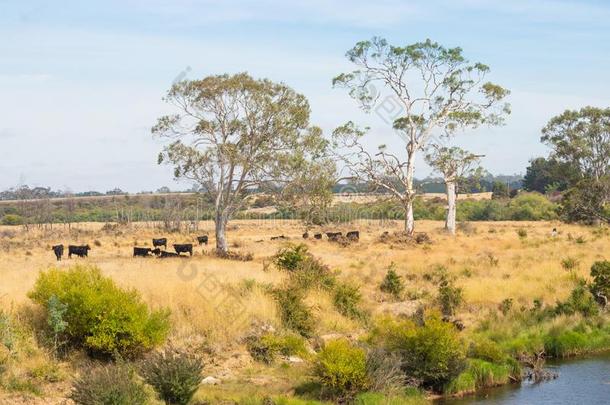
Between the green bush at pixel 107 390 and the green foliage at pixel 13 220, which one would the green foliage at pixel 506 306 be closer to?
the green bush at pixel 107 390

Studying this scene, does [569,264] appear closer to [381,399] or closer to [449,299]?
[449,299]

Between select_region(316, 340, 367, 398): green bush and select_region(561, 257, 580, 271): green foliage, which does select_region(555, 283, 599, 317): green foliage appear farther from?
select_region(316, 340, 367, 398): green bush

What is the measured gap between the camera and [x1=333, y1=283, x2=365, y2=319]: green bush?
78.8 ft

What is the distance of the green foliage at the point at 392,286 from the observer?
27984mm

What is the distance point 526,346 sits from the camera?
2194 cm

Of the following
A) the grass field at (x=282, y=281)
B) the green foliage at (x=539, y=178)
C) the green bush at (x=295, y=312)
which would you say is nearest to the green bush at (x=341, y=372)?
the grass field at (x=282, y=281)

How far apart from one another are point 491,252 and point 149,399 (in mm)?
25733

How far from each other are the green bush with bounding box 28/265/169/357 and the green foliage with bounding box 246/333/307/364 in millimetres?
2458

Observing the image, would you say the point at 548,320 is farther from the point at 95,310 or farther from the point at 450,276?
the point at 95,310

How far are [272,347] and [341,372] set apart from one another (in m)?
3.82

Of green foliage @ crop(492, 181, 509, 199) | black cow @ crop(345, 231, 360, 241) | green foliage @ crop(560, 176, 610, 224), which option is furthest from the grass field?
green foliage @ crop(492, 181, 509, 199)

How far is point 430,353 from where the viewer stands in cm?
1800

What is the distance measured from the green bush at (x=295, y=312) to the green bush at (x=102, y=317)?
14.1 ft

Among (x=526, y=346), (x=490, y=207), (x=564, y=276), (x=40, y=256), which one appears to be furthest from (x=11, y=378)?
(x=490, y=207)
